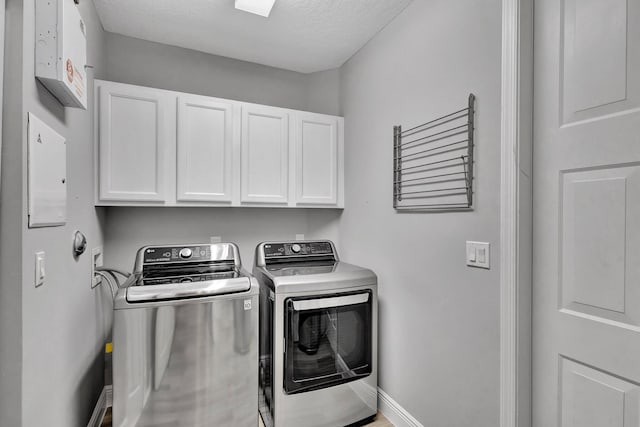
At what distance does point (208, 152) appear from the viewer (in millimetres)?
2195

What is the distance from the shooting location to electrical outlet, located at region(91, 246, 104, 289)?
1.88 m

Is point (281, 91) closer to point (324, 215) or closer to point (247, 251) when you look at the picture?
point (324, 215)

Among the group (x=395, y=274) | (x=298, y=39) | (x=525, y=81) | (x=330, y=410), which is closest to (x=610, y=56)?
(x=525, y=81)

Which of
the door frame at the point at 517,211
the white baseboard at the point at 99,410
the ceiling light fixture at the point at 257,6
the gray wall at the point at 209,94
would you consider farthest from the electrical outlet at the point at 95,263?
the door frame at the point at 517,211

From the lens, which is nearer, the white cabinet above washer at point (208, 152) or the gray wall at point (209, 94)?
the white cabinet above washer at point (208, 152)

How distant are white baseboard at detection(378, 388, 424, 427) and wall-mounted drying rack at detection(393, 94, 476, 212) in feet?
4.12

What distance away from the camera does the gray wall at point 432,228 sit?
4.60 feet

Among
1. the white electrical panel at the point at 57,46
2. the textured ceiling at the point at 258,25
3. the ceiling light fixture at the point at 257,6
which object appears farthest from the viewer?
the textured ceiling at the point at 258,25

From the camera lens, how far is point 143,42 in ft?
7.64

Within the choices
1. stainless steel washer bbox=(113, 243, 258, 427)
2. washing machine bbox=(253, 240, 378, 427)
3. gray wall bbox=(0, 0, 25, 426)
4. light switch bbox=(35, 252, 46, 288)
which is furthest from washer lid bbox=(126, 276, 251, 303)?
gray wall bbox=(0, 0, 25, 426)

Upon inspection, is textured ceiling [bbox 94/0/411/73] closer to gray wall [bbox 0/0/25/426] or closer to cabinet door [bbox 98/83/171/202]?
cabinet door [bbox 98/83/171/202]

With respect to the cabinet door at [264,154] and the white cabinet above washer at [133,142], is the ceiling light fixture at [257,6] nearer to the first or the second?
the cabinet door at [264,154]

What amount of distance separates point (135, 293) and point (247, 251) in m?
1.13

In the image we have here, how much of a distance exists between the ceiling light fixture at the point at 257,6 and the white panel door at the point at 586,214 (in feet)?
4.49
